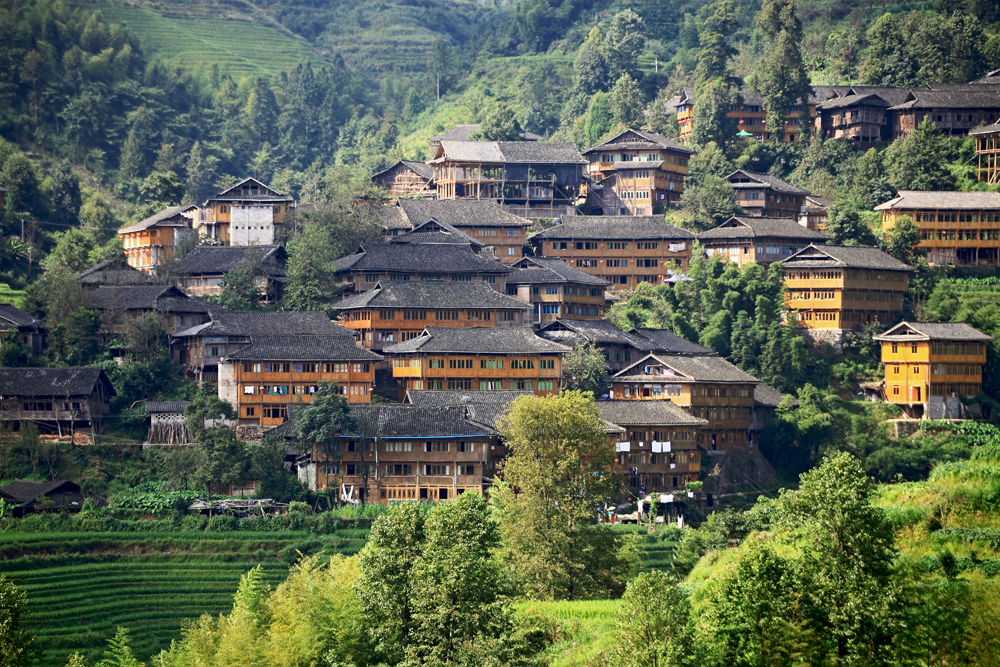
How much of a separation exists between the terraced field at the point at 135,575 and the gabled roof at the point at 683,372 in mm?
17443

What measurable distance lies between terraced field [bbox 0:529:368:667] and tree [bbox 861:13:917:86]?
60.3m

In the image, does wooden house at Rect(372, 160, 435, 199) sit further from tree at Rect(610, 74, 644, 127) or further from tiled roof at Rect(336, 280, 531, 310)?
tiled roof at Rect(336, 280, 531, 310)

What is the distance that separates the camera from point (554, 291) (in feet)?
235

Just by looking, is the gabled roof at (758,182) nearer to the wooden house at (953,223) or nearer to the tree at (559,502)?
the wooden house at (953,223)

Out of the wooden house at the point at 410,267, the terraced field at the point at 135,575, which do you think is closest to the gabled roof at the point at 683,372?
the wooden house at the point at 410,267

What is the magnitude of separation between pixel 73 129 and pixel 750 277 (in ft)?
172

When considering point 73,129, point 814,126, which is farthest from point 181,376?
point 814,126

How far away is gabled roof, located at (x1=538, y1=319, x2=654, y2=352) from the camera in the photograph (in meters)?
67.1

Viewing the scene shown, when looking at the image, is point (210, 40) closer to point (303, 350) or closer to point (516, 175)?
point (516, 175)

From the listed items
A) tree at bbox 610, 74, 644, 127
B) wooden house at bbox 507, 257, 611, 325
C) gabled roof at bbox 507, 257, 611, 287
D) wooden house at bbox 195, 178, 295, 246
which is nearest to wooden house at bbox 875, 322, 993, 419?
wooden house at bbox 507, 257, 611, 325

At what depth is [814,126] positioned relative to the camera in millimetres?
93438

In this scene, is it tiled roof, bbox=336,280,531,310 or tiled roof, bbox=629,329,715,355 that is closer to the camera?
tiled roof, bbox=336,280,531,310

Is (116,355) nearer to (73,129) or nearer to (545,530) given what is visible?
(545,530)

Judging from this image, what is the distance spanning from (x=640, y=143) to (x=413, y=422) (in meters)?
36.0
